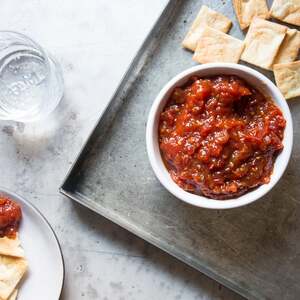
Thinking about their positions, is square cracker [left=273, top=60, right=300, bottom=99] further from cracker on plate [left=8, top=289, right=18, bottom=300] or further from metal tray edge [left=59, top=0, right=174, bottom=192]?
cracker on plate [left=8, top=289, right=18, bottom=300]

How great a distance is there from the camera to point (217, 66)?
4.35 ft

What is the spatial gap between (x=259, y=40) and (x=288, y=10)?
0.37 ft

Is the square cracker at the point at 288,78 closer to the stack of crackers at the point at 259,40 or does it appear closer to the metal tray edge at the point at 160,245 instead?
the stack of crackers at the point at 259,40

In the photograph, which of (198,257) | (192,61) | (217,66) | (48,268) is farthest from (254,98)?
(48,268)

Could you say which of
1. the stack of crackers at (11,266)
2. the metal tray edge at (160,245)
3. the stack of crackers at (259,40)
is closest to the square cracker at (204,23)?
the stack of crackers at (259,40)

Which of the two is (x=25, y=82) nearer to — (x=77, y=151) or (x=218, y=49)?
(x=77, y=151)

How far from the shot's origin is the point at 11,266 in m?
1.56

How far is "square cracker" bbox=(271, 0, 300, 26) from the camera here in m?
1.49

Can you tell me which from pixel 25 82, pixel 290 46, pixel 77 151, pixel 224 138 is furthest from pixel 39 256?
pixel 290 46

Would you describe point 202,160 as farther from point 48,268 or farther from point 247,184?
point 48,268

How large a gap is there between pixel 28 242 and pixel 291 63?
0.86m

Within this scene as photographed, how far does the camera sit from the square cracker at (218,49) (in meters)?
1.49

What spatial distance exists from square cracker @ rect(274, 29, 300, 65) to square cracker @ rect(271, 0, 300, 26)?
3 centimetres

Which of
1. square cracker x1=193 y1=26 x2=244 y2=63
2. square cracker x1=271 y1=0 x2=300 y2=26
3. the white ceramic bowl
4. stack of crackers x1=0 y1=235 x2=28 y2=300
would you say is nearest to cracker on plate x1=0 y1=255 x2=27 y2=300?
stack of crackers x1=0 y1=235 x2=28 y2=300
